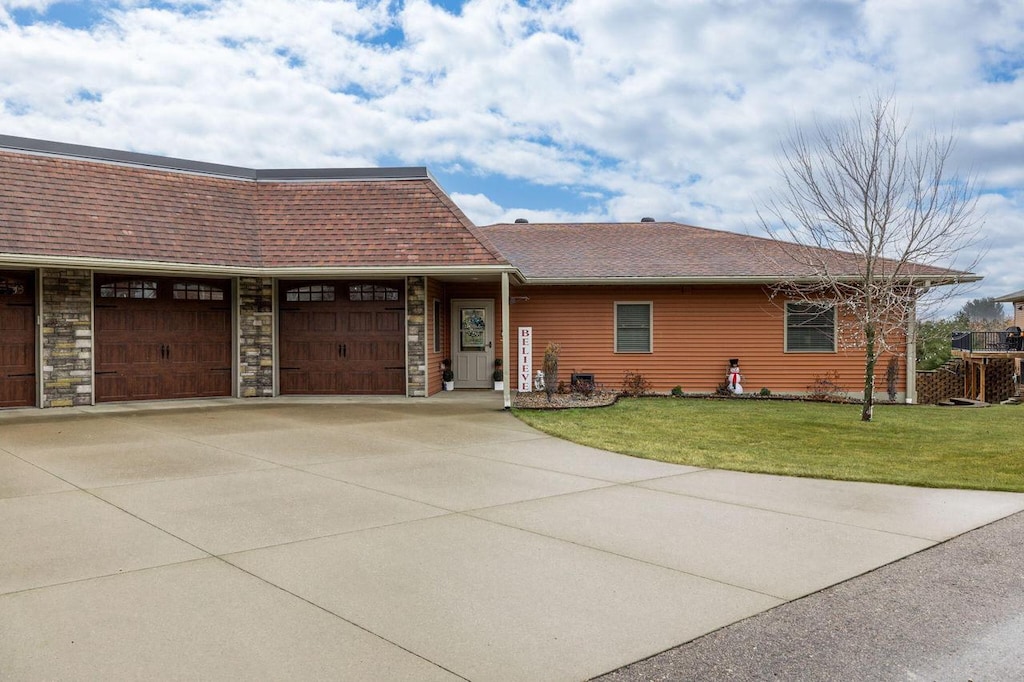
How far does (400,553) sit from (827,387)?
1523 cm

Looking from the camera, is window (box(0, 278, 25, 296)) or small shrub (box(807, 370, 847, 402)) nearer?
window (box(0, 278, 25, 296))

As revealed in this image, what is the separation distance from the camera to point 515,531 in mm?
5934

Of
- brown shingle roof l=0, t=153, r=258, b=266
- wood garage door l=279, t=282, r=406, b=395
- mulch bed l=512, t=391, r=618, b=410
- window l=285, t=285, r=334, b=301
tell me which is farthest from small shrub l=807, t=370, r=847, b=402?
brown shingle roof l=0, t=153, r=258, b=266

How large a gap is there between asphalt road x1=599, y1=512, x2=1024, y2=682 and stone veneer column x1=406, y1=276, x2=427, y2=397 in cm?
1192

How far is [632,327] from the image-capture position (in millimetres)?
18547

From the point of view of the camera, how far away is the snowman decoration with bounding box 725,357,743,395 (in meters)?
18.1

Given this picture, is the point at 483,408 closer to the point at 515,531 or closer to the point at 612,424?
the point at 612,424

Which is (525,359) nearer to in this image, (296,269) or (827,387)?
(296,269)

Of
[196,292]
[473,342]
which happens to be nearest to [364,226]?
[196,292]

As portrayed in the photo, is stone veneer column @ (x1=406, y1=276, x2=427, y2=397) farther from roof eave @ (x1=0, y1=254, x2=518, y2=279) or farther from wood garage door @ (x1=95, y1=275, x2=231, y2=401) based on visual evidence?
wood garage door @ (x1=95, y1=275, x2=231, y2=401)

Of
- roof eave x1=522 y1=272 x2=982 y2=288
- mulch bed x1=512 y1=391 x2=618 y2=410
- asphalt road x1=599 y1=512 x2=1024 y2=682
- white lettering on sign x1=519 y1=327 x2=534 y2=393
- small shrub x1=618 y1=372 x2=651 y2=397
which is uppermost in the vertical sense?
roof eave x1=522 y1=272 x2=982 y2=288

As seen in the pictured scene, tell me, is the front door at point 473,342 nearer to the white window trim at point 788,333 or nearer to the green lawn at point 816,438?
the green lawn at point 816,438

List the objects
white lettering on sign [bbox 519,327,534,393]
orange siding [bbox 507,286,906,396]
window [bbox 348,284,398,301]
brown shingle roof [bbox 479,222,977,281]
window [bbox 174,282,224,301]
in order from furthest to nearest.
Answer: orange siding [bbox 507,286,906,396], brown shingle roof [bbox 479,222,977,281], window [bbox 348,284,398,301], white lettering on sign [bbox 519,327,534,393], window [bbox 174,282,224,301]

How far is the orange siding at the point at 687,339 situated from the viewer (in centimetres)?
1833
